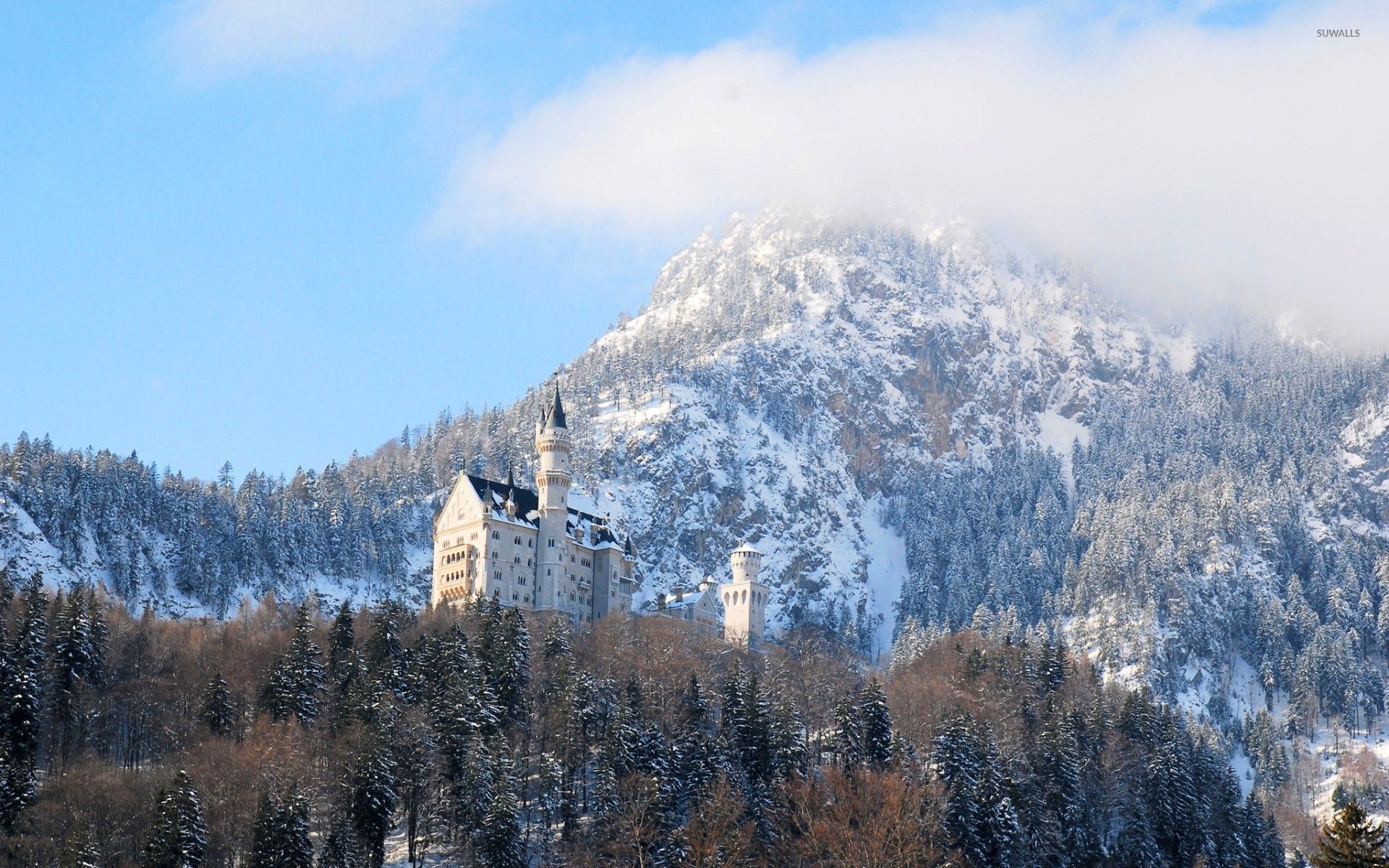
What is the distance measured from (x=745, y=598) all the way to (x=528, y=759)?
71.9 meters

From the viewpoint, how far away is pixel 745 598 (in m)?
164

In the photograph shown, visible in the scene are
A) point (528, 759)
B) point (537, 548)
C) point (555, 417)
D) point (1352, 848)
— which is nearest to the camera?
point (1352, 848)

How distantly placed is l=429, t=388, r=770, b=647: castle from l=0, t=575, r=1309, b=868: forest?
1902 cm

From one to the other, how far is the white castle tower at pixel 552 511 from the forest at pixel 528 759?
20754 mm

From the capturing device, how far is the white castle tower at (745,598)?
529 feet

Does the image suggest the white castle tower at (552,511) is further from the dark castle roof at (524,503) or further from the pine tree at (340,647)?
the pine tree at (340,647)

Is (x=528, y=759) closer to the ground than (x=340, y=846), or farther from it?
farther from it

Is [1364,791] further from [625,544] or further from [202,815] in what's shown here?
[202,815]

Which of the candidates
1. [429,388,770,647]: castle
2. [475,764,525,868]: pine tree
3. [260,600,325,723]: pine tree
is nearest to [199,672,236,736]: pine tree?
[260,600,325,723]: pine tree

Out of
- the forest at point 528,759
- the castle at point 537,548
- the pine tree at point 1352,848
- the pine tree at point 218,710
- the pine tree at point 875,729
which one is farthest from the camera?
the castle at point 537,548

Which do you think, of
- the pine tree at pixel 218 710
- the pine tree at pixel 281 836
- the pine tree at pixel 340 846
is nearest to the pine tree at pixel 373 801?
the pine tree at pixel 340 846

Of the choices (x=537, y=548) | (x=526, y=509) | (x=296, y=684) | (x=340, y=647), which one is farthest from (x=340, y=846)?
(x=526, y=509)

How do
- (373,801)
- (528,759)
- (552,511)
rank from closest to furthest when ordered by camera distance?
(373,801) → (528,759) → (552,511)

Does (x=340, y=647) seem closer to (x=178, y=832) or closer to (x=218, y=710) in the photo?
(x=218, y=710)
